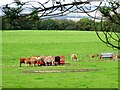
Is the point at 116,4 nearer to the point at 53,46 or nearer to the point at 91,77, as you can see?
the point at 91,77

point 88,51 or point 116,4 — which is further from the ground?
point 116,4

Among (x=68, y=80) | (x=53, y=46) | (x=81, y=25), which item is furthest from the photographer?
(x=53, y=46)

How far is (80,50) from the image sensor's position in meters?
27.1

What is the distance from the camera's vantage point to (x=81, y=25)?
166 cm

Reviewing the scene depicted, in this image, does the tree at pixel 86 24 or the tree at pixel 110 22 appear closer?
the tree at pixel 110 22

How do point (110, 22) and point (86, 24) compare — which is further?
point (86, 24)

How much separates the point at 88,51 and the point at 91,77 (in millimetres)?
12010

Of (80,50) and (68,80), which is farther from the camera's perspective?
(80,50)

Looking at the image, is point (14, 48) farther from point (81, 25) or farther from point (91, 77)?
point (81, 25)

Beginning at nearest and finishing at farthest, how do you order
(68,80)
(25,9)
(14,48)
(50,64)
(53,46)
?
1. (25,9)
2. (68,80)
3. (50,64)
4. (14,48)
5. (53,46)

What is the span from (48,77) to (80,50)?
12.7m

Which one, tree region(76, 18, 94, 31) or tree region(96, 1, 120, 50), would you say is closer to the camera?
tree region(96, 1, 120, 50)

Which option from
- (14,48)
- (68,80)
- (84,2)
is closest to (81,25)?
(84,2)

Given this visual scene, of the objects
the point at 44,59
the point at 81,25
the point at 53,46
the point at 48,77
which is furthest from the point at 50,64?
the point at 81,25
